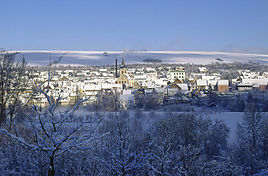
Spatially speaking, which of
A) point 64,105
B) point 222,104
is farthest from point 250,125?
point 64,105

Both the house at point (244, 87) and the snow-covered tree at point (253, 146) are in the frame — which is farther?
the house at point (244, 87)

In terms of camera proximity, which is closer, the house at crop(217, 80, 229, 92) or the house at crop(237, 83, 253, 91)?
the house at crop(237, 83, 253, 91)

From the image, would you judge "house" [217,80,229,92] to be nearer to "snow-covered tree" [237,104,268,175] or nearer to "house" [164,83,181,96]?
"house" [164,83,181,96]

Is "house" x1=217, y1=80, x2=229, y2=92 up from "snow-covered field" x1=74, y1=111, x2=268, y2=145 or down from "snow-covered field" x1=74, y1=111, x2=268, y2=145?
up

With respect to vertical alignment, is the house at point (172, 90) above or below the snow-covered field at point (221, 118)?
above

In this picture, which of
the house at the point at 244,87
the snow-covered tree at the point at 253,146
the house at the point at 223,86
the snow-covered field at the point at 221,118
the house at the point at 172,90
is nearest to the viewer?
the snow-covered tree at the point at 253,146

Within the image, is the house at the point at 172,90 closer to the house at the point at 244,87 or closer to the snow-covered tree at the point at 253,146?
the house at the point at 244,87

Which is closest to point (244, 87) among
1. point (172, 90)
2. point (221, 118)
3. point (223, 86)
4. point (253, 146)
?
point (223, 86)

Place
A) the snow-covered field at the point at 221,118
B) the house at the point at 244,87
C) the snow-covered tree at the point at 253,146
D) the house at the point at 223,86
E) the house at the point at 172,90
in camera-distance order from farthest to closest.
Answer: the house at the point at 223,86, the house at the point at 244,87, the house at the point at 172,90, the snow-covered field at the point at 221,118, the snow-covered tree at the point at 253,146

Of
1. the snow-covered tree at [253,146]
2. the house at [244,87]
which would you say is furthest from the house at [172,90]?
the snow-covered tree at [253,146]

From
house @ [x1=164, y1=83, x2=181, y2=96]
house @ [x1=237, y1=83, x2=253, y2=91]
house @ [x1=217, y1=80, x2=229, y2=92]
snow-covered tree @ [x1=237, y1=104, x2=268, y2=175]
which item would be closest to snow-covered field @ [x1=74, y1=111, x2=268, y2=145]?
snow-covered tree @ [x1=237, y1=104, x2=268, y2=175]

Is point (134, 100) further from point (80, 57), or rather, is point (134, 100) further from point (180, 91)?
point (80, 57)
